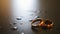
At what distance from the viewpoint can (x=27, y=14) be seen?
1289 millimetres

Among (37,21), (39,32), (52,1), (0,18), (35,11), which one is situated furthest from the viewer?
(52,1)

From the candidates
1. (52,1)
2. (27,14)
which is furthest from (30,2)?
(27,14)

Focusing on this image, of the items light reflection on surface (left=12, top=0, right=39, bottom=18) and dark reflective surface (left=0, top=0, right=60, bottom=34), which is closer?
dark reflective surface (left=0, top=0, right=60, bottom=34)

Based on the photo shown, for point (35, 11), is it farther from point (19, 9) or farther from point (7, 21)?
point (7, 21)

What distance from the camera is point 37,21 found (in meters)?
1.09

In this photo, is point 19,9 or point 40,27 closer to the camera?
point 40,27

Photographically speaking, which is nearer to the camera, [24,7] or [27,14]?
[27,14]

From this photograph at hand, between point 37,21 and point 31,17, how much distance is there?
12 centimetres

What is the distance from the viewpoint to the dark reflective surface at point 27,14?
0.99 meters

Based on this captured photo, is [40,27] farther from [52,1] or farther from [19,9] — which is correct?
[52,1]

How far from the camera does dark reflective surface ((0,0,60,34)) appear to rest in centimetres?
99

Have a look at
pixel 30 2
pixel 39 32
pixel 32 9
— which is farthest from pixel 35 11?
pixel 39 32

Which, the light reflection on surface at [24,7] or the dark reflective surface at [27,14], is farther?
the light reflection on surface at [24,7]

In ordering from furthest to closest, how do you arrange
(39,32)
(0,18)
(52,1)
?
1. (52,1)
2. (0,18)
3. (39,32)
